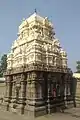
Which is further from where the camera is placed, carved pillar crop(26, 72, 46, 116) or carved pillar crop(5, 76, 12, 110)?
carved pillar crop(5, 76, 12, 110)

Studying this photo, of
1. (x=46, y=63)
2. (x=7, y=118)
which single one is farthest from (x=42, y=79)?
(x=7, y=118)

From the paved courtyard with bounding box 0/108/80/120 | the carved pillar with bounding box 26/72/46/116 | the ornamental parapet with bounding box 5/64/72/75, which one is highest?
the ornamental parapet with bounding box 5/64/72/75

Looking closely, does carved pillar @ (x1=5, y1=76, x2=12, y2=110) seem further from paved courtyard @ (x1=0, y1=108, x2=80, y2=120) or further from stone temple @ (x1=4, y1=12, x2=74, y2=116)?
paved courtyard @ (x1=0, y1=108, x2=80, y2=120)

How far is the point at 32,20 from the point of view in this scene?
85.5 feet

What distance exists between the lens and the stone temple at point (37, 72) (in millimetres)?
21656

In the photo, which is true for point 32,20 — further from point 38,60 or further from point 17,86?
point 17,86

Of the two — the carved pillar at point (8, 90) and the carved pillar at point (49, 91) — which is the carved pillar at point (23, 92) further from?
the carved pillar at point (8, 90)

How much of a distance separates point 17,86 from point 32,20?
8.77 m

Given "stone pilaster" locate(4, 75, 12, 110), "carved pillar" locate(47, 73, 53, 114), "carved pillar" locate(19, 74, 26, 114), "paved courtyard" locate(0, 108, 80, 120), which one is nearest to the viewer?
"paved courtyard" locate(0, 108, 80, 120)

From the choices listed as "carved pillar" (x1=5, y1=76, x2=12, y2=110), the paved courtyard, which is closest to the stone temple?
"carved pillar" (x1=5, y1=76, x2=12, y2=110)

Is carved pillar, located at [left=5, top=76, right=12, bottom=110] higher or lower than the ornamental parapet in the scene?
lower

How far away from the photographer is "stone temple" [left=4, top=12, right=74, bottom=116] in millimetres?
21656

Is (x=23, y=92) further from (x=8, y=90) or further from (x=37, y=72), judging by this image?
(x=8, y=90)

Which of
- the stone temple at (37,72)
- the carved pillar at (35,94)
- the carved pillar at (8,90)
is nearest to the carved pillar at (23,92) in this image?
the stone temple at (37,72)
